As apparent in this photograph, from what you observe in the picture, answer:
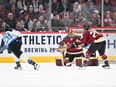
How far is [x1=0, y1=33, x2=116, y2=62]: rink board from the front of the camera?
Result: 43.4 ft

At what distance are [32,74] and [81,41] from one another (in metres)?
1.68

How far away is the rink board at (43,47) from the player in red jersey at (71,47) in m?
1.13

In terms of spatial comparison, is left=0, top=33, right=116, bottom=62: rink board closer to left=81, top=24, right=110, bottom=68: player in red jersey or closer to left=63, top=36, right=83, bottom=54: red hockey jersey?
left=63, top=36, right=83, bottom=54: red hockey jersey

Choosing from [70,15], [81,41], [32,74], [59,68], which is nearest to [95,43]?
[81,41]

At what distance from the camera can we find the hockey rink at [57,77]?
820 centimetres

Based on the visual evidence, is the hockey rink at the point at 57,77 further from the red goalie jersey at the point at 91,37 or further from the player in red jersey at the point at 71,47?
the red goalie jersey at the point at 91,37

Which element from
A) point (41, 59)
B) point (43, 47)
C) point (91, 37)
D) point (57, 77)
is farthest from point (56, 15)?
point (57, 77)

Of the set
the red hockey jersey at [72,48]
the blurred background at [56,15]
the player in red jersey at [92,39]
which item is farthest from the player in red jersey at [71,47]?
the blurred background at [56,15]

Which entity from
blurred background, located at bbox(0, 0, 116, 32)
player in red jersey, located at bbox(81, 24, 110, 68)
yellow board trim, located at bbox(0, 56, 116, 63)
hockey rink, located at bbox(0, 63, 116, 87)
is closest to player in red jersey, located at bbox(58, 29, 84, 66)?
hockey rink, located at bbox(0, 63, 116, 87)

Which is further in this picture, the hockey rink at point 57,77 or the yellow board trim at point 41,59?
the yellow board trim at point 41,59

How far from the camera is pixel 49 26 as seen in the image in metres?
13.5

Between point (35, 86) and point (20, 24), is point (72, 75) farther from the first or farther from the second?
point (20, 24)

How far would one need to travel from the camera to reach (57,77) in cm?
937

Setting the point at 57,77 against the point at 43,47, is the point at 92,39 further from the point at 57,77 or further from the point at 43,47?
the point at 43,47
